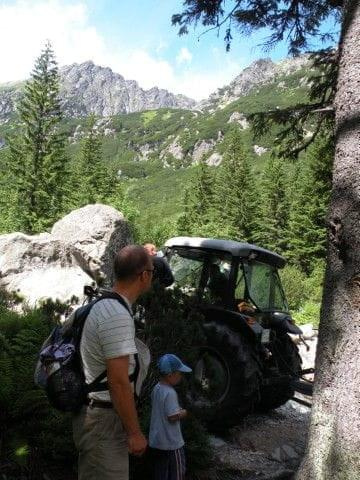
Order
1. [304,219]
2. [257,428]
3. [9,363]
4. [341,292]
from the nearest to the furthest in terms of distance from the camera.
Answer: [341,292] < [9,363] < [257,428] < [304,219]

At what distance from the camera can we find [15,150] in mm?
35469

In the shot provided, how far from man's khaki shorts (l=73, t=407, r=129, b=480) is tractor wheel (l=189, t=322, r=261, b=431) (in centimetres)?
294

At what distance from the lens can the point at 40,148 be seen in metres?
35.7

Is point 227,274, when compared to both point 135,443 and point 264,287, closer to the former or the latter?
point 264,287

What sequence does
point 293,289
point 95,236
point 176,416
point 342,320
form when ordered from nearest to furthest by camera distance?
point 342,320 → point 176,416 → point 95,236 → point 293,289

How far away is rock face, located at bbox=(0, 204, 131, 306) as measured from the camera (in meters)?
9.31

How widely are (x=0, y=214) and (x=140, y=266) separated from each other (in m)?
36.1

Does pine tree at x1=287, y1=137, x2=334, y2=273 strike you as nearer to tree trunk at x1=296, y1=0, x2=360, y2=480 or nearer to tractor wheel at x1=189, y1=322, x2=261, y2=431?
tractor wheel at x1=189, y1=322, x2=261, y2=431

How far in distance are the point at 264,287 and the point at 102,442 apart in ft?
15.6

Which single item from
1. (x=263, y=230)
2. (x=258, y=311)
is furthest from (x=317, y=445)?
(x=263, y=230)

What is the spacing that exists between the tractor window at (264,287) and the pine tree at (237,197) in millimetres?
38097

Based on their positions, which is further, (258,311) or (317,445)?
(258,311)

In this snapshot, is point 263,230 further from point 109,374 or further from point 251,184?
point 109,374

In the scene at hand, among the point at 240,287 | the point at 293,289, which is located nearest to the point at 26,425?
the point at 240,287
